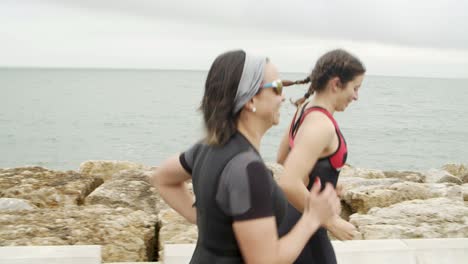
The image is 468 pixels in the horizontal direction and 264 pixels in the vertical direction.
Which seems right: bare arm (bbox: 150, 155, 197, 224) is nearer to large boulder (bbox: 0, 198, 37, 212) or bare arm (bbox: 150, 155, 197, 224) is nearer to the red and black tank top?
the red and black tank top

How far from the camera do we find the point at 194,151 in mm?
2271

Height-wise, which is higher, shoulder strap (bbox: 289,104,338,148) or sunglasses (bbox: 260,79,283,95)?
sunglasses (bbox: 260,79,283,95)

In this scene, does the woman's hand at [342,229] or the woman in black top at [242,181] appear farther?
the woman's hand at [342,229]

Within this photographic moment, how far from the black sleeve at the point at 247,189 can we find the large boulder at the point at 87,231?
3492 mm

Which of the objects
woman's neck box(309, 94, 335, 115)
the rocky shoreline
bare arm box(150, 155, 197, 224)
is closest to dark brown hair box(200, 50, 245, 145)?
bare arm box(150, 155, 197, 224)

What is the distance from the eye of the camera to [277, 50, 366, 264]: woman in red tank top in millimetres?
2658

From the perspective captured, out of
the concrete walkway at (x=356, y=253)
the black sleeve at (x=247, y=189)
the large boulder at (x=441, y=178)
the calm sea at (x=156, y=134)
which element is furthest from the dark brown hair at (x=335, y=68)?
the calm sea at (x=156, y=134)

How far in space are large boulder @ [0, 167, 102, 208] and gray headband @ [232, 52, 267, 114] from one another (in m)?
6.26

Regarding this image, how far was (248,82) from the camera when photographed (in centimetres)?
203

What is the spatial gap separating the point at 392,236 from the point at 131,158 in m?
33.3

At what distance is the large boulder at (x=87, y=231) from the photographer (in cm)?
516

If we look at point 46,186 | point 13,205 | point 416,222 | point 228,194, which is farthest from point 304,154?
point 46,186

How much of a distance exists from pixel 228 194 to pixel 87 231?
368cm

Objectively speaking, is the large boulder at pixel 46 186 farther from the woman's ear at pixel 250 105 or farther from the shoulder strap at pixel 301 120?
the woman's ear at pixel 250 105
